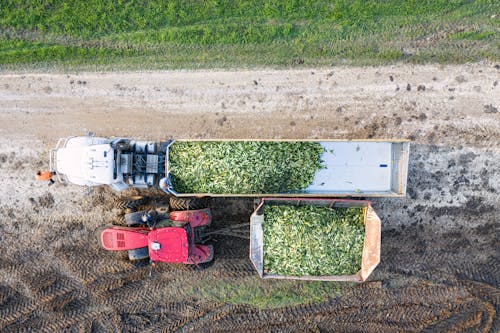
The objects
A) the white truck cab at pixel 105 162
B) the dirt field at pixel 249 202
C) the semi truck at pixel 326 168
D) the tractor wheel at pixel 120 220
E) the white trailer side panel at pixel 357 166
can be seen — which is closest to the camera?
the white truck cab at pixel 105 162

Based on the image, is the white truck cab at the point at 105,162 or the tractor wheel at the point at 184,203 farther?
the tractor wheel at the point at 184,203

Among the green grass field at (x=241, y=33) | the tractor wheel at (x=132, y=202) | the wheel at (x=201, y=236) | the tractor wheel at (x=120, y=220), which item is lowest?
the wheel at (x=201, y=236)

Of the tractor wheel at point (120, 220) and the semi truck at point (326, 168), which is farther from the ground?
the semi truck at point (326, 168)

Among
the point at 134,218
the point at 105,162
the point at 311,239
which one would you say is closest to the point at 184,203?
the point at 134,218

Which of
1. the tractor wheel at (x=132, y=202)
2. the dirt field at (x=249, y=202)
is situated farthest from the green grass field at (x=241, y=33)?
the tractor wheel at (x=132, y=202)

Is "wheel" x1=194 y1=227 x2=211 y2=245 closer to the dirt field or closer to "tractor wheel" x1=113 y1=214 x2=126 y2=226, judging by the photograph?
the dirt field

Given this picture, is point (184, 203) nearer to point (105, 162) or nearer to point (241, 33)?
point (105, 162)

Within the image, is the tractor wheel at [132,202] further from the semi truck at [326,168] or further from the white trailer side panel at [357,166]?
the white trailer side panel at [357,166]

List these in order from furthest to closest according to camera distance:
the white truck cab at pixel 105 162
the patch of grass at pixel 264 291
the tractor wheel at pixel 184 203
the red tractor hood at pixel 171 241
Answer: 1. the patch of grass at pixel 264 291
2. the tractor wheel at pixel 184 203
3. the red tractor hood at pixel 171 241
4. the white truck cab at pixel 105 162

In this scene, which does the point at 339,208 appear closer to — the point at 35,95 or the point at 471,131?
the point at 471,131
